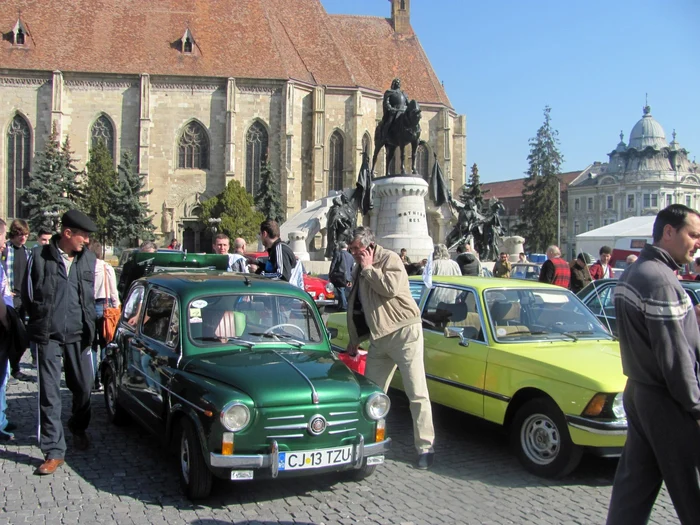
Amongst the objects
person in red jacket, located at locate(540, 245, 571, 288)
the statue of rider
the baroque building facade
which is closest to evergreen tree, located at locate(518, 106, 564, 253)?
the baroque building facade

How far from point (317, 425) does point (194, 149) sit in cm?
4387

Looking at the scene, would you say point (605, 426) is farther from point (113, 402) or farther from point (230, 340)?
point (113, 402)

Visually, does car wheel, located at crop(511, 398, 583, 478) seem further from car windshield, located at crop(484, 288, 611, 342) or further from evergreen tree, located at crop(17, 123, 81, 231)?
evergreen tree, located at crop(17, 123, 81, 231)

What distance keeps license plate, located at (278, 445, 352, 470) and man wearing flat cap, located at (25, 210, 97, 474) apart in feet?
6.78

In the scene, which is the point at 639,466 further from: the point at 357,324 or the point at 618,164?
the point at 618,164

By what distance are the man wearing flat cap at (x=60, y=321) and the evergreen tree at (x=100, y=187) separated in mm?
38356

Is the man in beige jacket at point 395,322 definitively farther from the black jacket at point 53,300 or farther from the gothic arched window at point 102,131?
the gothic arched window at point 102,131

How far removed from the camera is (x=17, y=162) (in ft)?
147

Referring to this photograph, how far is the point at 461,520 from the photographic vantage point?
4.64 m

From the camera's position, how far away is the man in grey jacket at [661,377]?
3.11m

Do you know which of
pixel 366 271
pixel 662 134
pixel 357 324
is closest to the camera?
pixel 366 271

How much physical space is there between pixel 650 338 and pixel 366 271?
9.38ft

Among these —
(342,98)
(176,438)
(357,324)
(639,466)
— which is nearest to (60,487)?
(176,438)

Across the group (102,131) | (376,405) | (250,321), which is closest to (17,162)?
(102,131)
